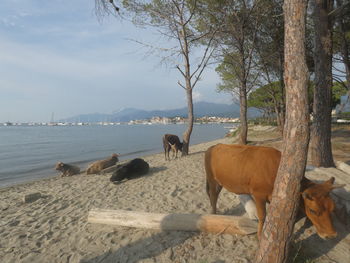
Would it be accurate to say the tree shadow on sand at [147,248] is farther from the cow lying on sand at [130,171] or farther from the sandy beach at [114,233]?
the cow lying on sand at [130,171]

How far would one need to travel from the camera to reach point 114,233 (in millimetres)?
3920

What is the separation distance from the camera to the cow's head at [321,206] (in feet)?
8.45

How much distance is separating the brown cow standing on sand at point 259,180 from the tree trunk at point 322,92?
348 cm

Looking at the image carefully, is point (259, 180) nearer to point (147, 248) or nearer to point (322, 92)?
point (147, 248)

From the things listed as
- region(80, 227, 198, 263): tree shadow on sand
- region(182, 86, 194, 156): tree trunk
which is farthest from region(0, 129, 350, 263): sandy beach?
region(182, 86, 194, 156): tree trunk

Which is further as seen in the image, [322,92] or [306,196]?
[322,92]

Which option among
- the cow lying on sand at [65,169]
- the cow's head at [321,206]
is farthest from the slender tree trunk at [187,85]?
the cow's head at [321,206]

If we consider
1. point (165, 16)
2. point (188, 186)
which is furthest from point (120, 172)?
point (165, 16)

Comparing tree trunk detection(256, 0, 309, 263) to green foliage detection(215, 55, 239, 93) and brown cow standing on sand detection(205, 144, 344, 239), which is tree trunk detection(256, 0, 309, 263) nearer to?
brown cow standing on sand detection(205, 144, 344, 239)

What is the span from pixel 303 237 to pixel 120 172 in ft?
20.0

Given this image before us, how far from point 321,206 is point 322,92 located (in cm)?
436

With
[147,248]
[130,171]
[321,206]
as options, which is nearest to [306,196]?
[321,206]

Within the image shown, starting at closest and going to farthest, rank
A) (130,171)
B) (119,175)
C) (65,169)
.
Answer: (119,175), (130,171), (65,169)

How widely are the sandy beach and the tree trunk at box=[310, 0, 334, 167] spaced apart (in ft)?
9.30
